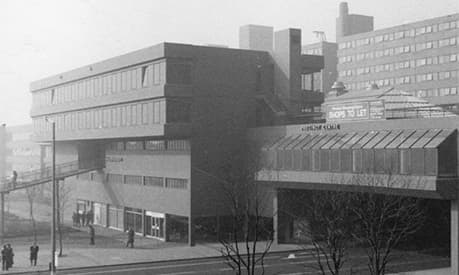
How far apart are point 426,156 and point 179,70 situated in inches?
856

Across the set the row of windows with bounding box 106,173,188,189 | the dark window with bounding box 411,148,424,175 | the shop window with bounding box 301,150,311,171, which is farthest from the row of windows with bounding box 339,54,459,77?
the dark window with bounding box 411,148,424,175

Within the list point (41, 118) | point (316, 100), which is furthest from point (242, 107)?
point (41, 118)

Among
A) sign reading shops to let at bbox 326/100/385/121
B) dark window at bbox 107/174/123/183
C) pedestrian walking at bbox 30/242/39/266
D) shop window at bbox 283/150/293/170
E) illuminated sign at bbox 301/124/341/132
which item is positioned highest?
sign reading shops to let at bbox 326/100/385/121

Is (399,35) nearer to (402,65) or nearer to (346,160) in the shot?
(402,65)

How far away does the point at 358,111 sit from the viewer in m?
45.7

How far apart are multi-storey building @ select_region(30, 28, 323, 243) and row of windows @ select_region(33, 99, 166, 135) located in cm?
9

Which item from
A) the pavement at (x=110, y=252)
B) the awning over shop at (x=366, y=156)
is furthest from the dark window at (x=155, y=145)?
the awning over shop at (x=366, y=156)

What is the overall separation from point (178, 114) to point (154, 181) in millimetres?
8478

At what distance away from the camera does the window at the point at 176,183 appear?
52.3 meters

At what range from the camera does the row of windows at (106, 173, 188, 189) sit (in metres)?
52.9

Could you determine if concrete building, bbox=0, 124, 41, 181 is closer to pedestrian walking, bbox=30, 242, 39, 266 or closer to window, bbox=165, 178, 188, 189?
window, bbox=165, 178, 188, 189

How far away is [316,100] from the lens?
60.8m

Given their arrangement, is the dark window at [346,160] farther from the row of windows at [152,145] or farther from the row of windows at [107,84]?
the row of windows at [107,84]

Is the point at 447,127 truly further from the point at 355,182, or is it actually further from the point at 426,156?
the point at 355,182
